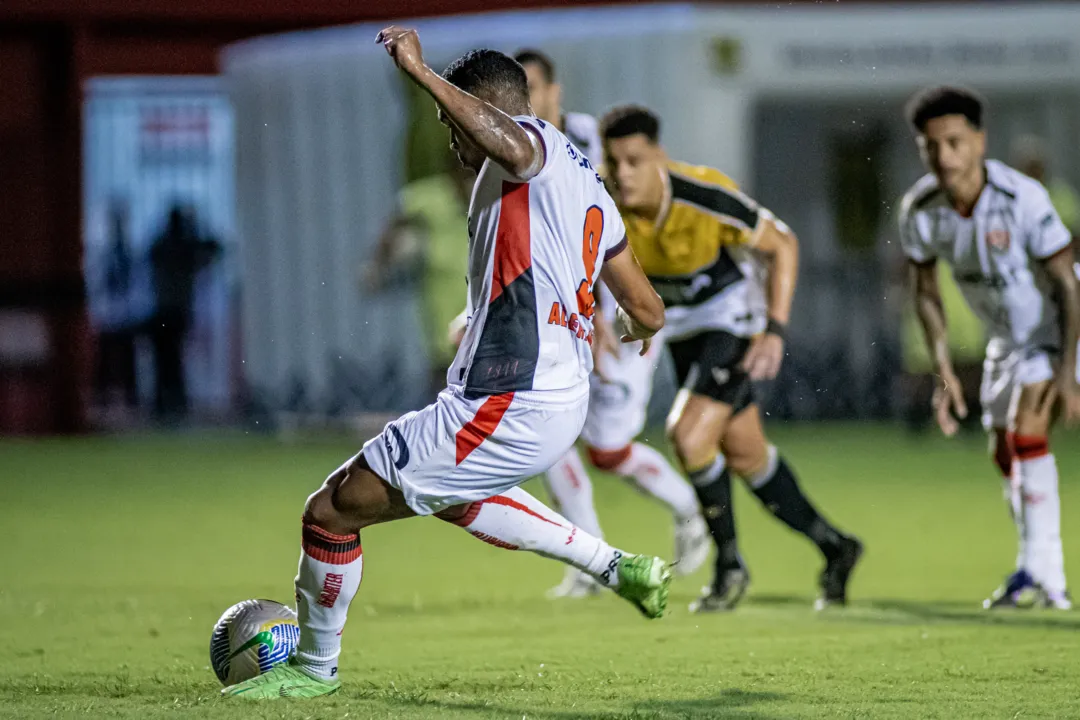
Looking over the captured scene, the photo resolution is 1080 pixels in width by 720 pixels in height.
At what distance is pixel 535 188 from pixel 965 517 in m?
6.80

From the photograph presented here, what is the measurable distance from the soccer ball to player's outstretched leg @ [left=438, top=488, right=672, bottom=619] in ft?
1.99

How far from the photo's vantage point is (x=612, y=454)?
343 inches

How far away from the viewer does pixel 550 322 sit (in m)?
5.40

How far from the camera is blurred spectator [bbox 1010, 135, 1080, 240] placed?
47.0ft

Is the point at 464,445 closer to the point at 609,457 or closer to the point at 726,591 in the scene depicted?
the point at 726,591

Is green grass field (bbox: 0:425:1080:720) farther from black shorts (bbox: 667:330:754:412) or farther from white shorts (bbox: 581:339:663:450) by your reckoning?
black shorts (bbox: 667:330:754:412)

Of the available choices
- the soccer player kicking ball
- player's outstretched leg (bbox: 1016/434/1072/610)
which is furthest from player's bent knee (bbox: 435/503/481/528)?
player's outstretched leg (bbox: 1016/434/1072/610)

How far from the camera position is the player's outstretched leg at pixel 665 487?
8.75m

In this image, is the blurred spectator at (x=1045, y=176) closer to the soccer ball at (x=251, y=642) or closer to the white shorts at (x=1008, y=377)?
the white shorts at (x=1008, y=377)

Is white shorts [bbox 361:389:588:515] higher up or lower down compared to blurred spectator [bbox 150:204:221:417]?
higher up

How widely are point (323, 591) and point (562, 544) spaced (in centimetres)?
78

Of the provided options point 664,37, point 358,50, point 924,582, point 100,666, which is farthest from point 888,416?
point 100,666

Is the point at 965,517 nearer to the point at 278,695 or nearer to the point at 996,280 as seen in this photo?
the point at 996,280

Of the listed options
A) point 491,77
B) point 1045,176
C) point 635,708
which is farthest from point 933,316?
point 1045,176
